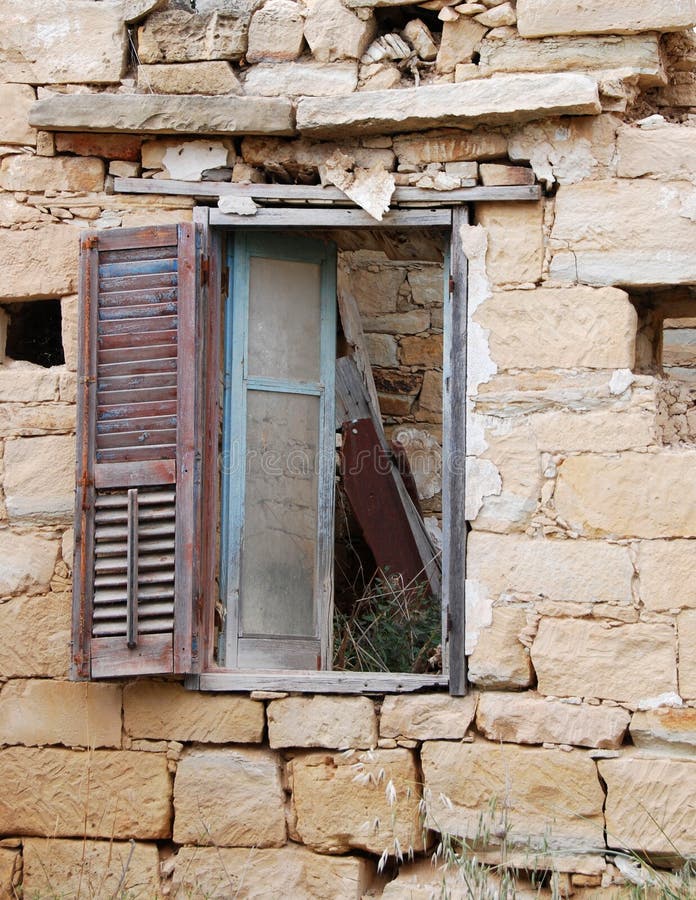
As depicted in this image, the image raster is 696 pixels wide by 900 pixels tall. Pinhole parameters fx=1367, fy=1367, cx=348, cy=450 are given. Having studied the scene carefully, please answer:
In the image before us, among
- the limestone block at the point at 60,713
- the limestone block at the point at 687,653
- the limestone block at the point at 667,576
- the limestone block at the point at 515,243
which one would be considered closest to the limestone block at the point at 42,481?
the limestone block at the point at 60,713

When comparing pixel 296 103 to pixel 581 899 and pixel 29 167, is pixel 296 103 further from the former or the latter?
pixel 581 899

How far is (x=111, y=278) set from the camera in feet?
17.0

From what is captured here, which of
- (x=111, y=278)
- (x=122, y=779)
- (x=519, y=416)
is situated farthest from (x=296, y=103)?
(x=122, y=779)

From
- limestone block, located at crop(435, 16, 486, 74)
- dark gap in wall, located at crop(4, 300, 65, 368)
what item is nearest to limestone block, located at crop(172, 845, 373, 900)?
dark gap in wall, located at crop(4, 300, 65, 368)

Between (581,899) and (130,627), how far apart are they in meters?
1.86

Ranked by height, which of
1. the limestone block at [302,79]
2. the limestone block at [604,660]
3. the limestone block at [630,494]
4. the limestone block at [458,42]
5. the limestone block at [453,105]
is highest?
the limestone block at [458,42]

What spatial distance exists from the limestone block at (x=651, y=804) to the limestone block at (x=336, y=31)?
111 inches

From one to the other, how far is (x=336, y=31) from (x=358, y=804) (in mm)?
2919

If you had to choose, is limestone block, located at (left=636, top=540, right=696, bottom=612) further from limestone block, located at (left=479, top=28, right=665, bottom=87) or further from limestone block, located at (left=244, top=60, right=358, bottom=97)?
limestone block, located at (left=244, top=60, right=358, bottom=97)

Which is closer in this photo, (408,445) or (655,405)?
(655,405)

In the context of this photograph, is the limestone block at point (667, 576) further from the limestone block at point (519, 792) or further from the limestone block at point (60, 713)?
the limestone block at point (60, 713)

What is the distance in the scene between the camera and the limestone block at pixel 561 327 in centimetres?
496

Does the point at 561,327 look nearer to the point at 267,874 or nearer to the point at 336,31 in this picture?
the point at 336,31

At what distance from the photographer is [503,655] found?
16.2ft
